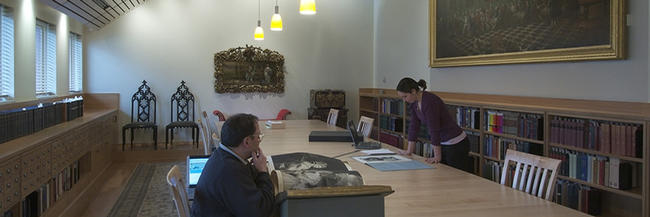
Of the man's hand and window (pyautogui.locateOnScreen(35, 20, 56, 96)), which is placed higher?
window (pyautogui.locateOnScreen(35, 20, 56, 96))

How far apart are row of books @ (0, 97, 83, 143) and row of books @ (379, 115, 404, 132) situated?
4.56 metres

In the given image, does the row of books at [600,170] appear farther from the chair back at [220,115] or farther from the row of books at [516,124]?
the chair back at [220,115]

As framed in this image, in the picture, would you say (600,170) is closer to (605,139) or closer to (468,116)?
(605,139)

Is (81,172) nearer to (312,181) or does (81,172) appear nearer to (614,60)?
(312,181)

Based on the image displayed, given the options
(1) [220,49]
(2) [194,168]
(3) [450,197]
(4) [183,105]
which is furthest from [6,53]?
(3) [450,197]

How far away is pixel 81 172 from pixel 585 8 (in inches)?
234

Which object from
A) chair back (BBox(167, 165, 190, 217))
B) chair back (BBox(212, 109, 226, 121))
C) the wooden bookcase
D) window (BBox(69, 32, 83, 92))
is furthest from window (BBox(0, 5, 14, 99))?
the wooden bookcase

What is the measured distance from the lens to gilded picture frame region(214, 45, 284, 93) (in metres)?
8.59

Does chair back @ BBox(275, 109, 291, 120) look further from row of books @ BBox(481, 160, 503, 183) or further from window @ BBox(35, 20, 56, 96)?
row of books @ BBox(481, 160, 503, 183)

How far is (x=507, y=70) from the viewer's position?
5.52 meters

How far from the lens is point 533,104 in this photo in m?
5.04

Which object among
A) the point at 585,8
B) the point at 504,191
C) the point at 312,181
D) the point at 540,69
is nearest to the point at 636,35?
the point at 585,8

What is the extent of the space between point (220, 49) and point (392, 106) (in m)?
3.34

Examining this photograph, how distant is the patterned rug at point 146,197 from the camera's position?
4.87 metres
